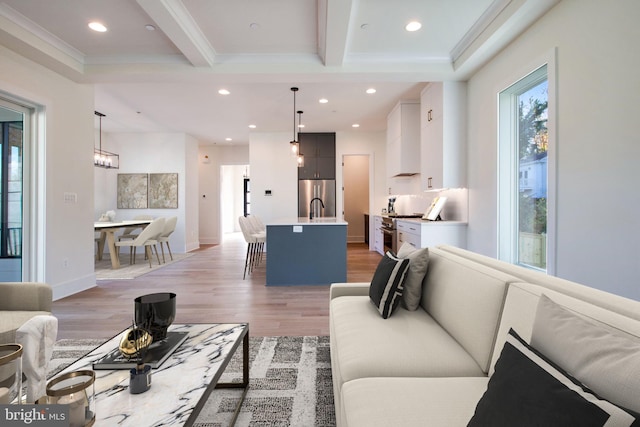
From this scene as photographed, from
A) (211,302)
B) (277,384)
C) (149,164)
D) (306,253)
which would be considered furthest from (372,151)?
(277,384)

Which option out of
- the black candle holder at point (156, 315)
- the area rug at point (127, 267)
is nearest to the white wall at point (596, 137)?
the black candle holder at point (156, 315)

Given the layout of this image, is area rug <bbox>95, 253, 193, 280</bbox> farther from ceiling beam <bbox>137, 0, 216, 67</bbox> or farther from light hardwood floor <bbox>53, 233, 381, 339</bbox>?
ceiling beam <bbox>137, 0, 216, 67</bbox>

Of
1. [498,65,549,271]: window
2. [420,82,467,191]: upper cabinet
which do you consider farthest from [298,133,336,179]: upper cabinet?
[498,65,549,271]: window

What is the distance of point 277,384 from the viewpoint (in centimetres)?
190

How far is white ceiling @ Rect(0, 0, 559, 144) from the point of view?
9.28 feet

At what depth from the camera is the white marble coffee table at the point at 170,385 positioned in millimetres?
984

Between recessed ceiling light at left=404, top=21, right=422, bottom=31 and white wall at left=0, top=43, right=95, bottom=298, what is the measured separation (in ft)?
13.9

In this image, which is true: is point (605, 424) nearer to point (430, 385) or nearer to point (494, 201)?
point (430, 385)

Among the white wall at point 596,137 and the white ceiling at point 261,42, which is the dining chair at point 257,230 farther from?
the white wall at point 596,137

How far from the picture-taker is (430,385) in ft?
3.76

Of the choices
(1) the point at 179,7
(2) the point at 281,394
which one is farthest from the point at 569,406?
(1) the point at 179,7

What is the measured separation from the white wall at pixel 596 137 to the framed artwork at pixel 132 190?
791 centimetres

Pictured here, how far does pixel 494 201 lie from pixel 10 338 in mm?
4307

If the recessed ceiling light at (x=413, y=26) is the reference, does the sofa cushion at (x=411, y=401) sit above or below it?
below
